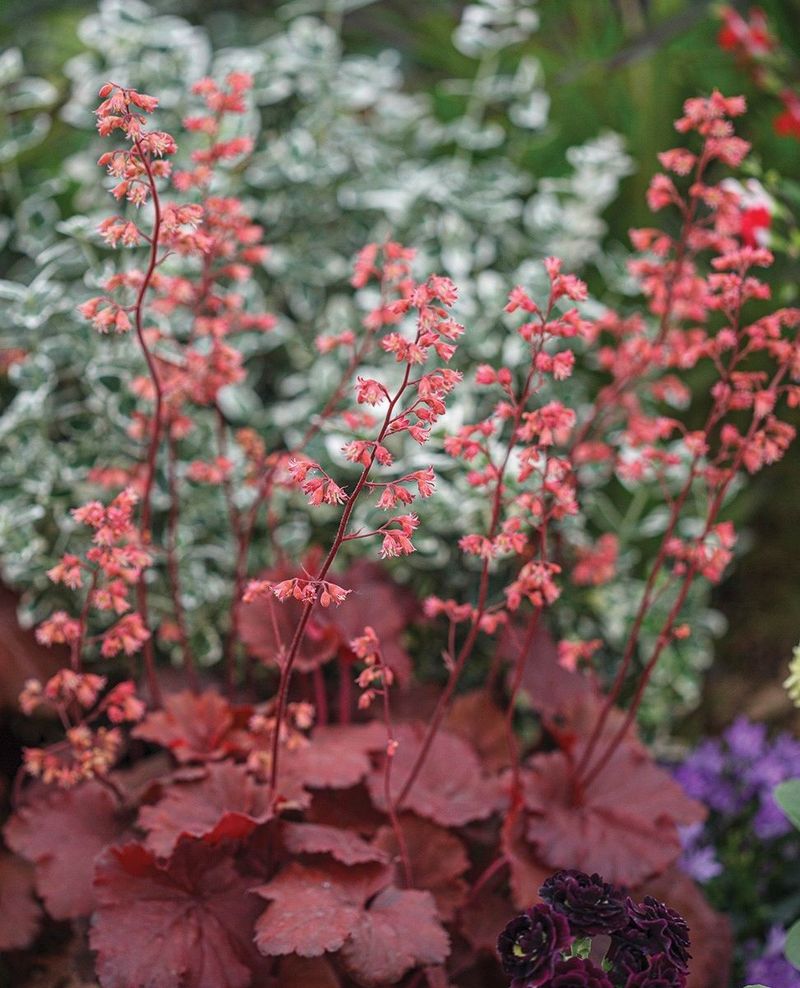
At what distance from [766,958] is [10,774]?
4.30 feet

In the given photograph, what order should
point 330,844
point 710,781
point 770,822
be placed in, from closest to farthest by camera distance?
point 330,844
point 770,822
point 710,781

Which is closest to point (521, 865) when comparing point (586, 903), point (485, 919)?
point (485, 919)

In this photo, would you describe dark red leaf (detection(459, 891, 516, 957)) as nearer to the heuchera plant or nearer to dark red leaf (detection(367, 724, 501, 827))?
the heuchera plant

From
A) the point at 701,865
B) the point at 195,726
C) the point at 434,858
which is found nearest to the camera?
the point at 434,858

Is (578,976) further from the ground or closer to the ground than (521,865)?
further from the ground

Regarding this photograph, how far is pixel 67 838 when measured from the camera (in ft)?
4.74

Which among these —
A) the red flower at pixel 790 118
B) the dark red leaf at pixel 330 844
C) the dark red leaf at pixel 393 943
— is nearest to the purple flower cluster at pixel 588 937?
the dark red leaf at pixel 393 943

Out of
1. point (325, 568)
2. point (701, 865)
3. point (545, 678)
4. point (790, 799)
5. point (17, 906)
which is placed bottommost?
point (17, 906)

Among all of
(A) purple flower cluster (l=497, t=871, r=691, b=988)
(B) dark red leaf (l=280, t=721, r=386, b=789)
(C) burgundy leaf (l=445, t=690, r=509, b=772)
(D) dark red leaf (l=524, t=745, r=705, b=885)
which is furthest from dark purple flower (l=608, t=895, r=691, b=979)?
(C) burgundy leaf (l=445, t=690, r=509, b=772)

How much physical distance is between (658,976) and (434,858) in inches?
19.5

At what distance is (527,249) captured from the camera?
2189 millimetres

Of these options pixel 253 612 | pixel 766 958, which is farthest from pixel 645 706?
pixel 253 612

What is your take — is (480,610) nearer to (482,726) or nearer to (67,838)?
(482,726)

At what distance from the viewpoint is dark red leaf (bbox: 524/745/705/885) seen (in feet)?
4.57
